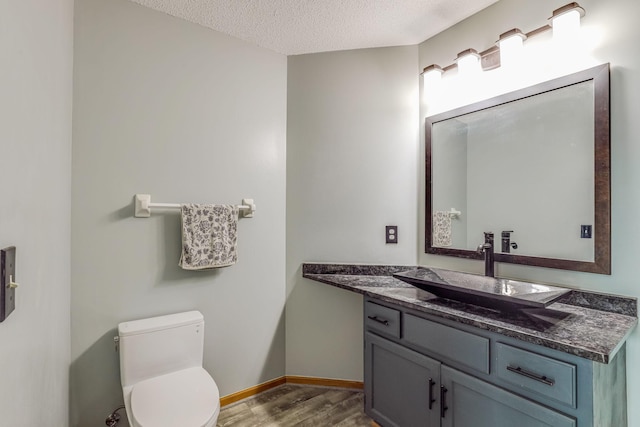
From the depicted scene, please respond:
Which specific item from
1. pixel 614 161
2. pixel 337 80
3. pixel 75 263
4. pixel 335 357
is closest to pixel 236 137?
pixel 337 80

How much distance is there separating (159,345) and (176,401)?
12.7 inches

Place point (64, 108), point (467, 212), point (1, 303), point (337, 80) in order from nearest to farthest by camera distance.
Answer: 1. point (1, 303)
2. point (64, 108)
3. point (467, 212)
4. point (337, 80)

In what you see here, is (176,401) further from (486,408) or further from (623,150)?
(623,150)

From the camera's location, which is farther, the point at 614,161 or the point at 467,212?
the point at 467,212

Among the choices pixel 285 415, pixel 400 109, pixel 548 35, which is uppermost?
pixel 548 35

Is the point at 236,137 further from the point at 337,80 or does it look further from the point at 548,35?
the point at 548,35

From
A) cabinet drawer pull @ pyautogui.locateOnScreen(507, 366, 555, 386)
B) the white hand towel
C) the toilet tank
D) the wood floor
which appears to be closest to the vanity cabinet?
cabinet drawer pull @ pyautogui.locateOnScreen(507, 366, 555, 386)

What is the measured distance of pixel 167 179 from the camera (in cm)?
184

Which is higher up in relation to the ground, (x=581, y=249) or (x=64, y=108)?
(x=64, y=108)

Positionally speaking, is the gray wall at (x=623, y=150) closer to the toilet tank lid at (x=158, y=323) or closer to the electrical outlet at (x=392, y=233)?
the electrical outlet at (x=392, y=233)

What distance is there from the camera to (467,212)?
1902 millimetres

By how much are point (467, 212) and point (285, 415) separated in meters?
1.69

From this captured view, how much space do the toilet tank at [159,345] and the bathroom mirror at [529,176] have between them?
156 centimetres

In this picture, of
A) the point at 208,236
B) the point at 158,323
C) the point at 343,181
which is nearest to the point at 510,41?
the point at 343,181
